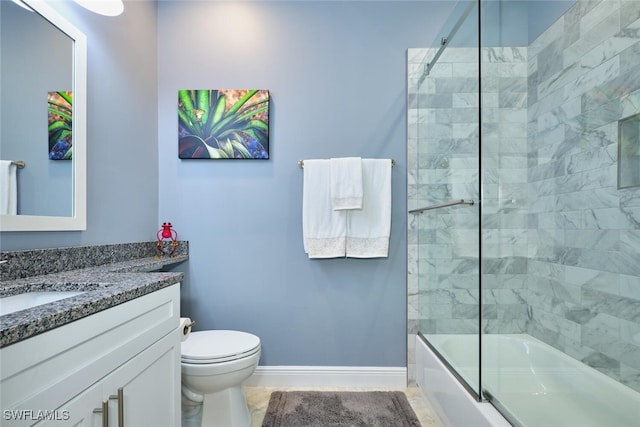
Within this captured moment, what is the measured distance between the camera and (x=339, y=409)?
66.0 inches

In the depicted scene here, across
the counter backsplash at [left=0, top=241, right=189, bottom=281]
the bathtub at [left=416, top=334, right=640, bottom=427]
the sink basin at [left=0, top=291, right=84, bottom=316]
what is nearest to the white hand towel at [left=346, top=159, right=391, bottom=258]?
the bathtub at [left=416, top=334, right=640, bottom=427]

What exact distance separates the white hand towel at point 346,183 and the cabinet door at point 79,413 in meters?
1.36

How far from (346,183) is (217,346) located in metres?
1.09

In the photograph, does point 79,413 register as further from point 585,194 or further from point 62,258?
point 585,194

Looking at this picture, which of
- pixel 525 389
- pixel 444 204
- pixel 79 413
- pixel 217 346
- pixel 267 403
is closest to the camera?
pixel 79 413

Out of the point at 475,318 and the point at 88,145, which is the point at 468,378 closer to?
the point at 475,318

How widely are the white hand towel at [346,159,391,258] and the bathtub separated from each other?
2.01 feet

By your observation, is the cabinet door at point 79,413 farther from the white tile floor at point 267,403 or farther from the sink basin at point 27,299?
the white tile floor at point 267,403

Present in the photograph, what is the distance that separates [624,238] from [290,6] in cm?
214

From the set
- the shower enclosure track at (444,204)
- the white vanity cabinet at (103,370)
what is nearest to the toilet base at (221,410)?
the white vanity cabinet at (103,370)

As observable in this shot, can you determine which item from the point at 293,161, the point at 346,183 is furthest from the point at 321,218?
the point at 293,161

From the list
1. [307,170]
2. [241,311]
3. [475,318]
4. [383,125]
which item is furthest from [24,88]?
[475,318]

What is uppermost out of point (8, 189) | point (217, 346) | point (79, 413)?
point (8, 189)

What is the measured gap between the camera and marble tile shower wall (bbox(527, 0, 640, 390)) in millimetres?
1317
